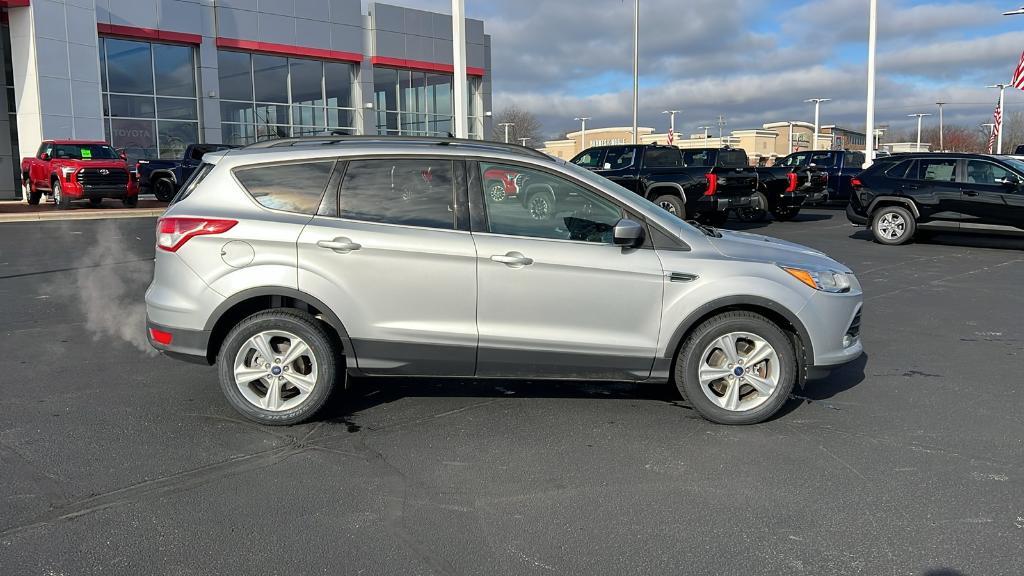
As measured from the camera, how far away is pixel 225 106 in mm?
33906

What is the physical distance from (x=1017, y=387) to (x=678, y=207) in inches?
442

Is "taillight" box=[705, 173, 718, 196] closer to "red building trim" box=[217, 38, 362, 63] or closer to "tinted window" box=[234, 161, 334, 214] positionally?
"tinted window" box=[234, 161, 334, 214]

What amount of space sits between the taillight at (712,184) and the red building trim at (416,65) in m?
24.5

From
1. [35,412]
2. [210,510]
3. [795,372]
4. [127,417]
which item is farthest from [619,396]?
[35,412]

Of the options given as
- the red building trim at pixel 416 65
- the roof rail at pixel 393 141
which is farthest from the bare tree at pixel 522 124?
the roof rail at pixel 393 141

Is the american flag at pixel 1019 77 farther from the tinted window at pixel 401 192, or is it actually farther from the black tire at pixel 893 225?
the tinted window at pixel 401 192

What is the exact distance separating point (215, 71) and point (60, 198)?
11437mm

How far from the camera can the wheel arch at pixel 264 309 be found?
15.9 ft

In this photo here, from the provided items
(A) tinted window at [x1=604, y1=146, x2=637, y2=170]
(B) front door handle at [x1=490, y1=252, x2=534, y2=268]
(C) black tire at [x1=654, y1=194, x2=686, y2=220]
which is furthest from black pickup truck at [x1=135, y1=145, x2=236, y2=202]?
(B) front door handle at [x1=490, y1=252, x2=534, y2=268]

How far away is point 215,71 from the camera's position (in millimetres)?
32844

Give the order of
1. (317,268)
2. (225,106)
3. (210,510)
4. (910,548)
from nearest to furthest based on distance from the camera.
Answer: (910,548)
(210,510)
(317,268)
(225,106)

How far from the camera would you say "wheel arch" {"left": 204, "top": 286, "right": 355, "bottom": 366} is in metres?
4.86

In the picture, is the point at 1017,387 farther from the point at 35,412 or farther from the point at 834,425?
the point at 35,412

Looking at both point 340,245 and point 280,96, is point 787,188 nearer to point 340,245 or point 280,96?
point 340,245
